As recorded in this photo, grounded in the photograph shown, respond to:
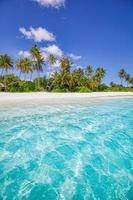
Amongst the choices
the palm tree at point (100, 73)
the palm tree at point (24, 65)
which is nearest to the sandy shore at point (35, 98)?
the palm tree at point (24, 65)

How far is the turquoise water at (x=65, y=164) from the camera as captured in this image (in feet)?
15.0

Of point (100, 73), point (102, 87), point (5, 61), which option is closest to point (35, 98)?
point (5, 61)

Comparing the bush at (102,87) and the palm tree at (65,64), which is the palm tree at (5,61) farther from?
the bush at (102,87)

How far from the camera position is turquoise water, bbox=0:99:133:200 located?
4586 millimetres

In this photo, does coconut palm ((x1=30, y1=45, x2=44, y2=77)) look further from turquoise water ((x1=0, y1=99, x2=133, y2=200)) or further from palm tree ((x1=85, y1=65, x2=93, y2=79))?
turquoise water ((x1=0, y1=99, x2=133, y2=200))

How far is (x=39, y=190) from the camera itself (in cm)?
460

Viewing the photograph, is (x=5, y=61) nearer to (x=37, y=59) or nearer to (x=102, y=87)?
(x=37, y=59)

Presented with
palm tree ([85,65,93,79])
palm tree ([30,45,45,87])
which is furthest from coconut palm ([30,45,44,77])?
palm tree ([85,65,93,79])

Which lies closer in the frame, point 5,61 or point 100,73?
point 5,61

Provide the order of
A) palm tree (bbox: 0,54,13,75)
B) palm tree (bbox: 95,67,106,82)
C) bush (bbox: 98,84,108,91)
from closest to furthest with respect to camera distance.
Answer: palm tree (bbox: 0,54,13,75) < bush (bbox: 98,84,108,91) < palm tree (bbox: 95,67,106,82)

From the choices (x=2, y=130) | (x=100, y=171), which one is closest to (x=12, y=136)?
(x=2, y=130)

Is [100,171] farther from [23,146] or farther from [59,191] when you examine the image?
[23,146]

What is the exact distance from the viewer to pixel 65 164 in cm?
622

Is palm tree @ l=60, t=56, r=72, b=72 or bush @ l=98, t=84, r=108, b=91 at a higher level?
palm tree @ l=60, t=56, r=72, b=72
